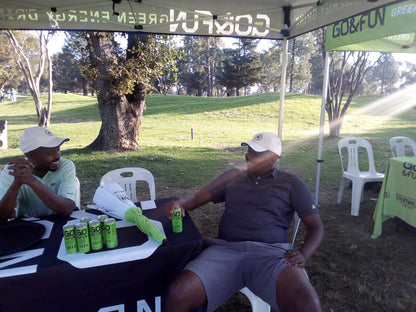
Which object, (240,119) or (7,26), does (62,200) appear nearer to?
(7,26)

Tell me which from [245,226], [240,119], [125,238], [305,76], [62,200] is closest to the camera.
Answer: [125,238]

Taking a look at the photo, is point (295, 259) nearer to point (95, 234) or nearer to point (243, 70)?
point (95, 234)

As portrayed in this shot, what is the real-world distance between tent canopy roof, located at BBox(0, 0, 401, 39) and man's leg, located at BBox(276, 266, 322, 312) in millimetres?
2775

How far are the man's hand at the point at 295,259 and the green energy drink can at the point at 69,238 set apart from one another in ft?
4.57

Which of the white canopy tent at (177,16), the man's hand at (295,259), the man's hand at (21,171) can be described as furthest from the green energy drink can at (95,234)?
the white canopy tent at (177,16)

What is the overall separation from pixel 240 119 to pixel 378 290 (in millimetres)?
15563

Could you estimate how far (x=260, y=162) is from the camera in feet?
7.56

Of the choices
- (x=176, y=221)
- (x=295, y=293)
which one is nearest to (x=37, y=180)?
(x=176, y=221)

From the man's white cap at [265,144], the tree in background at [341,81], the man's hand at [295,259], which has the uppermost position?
the tree in background at [341,81]

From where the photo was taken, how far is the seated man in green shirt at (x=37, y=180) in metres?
1.94

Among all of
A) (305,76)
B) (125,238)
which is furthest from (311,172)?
(305,76)

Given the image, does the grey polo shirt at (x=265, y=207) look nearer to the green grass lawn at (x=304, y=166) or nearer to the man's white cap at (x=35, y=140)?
the green grass lawn at (x=304, y=166)

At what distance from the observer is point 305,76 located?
41812 mm

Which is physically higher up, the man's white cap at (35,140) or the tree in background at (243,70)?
the tree in background at (243,70)
